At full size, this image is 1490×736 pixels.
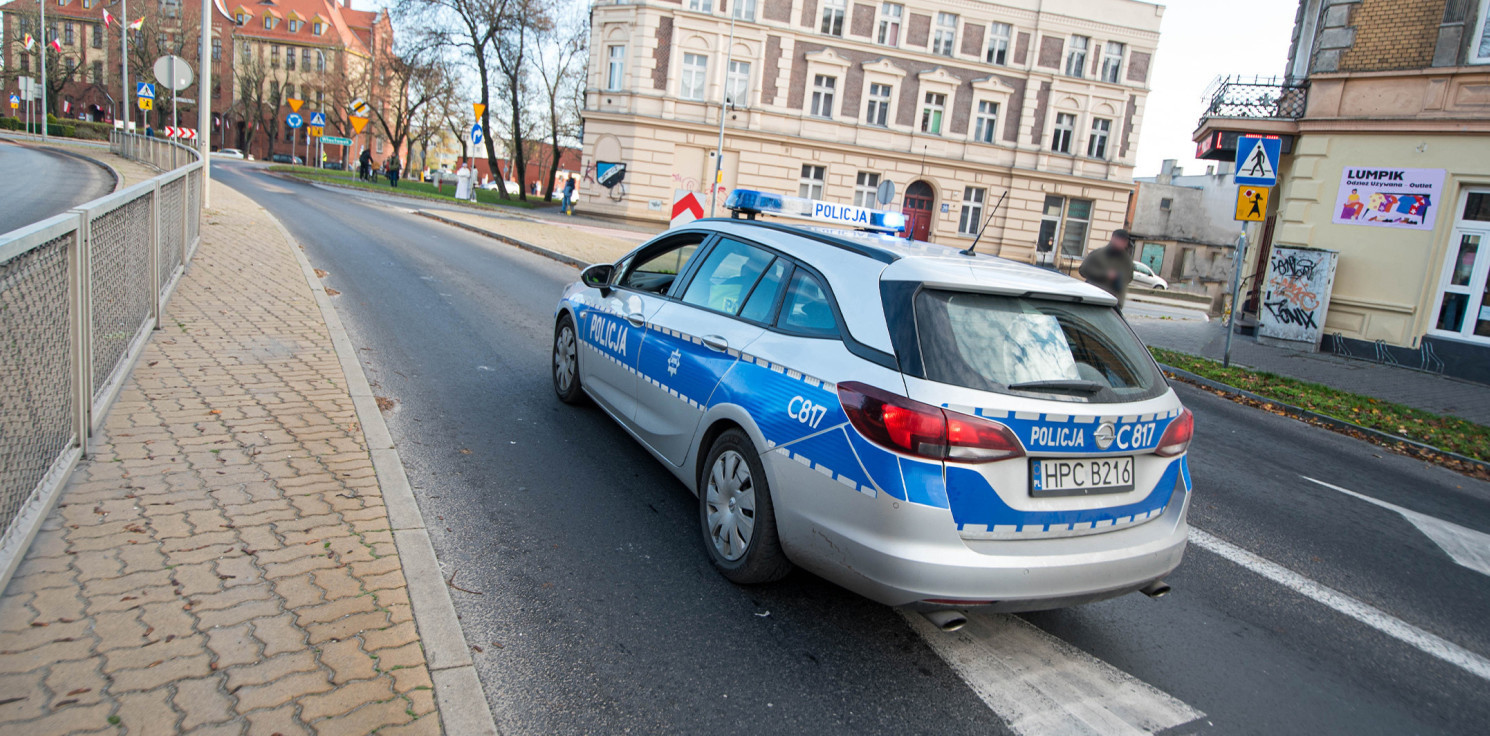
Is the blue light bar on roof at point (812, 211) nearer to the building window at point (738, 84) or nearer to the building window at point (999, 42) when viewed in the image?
the building window at point (738, 84)

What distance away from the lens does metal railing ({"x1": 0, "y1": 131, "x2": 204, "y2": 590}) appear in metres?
3.25

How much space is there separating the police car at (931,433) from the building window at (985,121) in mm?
39367

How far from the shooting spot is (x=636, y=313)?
17.0 ft

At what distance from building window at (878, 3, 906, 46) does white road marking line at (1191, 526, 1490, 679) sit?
38.1 metres

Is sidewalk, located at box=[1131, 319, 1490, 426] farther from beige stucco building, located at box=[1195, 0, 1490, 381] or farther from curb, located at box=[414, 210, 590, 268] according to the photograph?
curb, located at box=[414, 210, 590, 268]

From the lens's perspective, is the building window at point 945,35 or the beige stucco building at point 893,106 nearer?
the beige stucco building at point 893,106

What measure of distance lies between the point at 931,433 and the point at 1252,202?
36.2 feet

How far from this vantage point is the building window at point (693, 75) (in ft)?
124

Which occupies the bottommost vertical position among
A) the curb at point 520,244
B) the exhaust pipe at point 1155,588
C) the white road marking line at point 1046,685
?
the white road marking line at point 1046,685

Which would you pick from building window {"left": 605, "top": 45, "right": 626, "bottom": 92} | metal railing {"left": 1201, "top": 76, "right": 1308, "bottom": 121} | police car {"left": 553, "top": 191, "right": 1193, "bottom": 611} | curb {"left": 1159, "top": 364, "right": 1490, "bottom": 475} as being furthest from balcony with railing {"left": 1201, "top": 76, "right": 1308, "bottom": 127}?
building window {"left": 605, "top": 45, "right": 626, "bottom": 92}

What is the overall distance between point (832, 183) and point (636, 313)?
35.7 m

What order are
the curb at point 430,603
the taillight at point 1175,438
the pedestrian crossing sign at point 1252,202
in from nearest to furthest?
the curb at point 430,603, the taillight at point 1175,438, the pedestrian crossing sign at point 1252,202

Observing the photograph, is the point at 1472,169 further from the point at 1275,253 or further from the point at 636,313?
the point at 636,313

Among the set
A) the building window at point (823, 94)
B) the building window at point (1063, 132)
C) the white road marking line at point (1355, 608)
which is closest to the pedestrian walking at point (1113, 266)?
the white road marking line at point (1355, 608)
